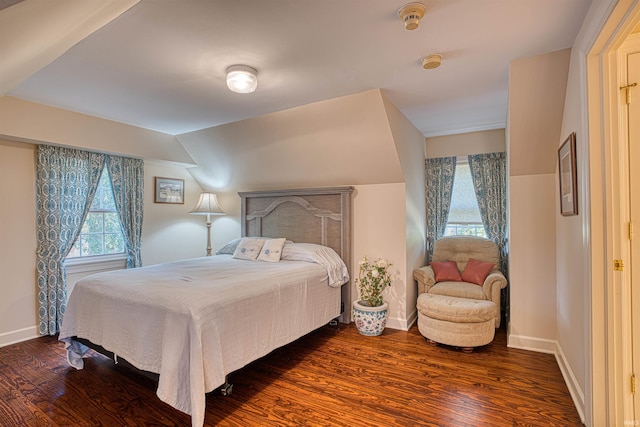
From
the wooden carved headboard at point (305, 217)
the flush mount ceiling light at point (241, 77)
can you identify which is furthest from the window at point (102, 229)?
the flush mount ceiling light at point (241, 77)

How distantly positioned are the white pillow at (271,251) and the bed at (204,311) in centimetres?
8

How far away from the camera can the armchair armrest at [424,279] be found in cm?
368

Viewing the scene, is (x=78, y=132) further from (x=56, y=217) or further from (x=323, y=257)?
(x=323, y=257)

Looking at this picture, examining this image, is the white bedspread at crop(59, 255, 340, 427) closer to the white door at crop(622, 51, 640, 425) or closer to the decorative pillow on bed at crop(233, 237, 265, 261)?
the decorative pillow on bed at crop(233, 237, 265, 261)

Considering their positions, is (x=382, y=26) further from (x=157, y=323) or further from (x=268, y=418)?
(x=268, y=418)

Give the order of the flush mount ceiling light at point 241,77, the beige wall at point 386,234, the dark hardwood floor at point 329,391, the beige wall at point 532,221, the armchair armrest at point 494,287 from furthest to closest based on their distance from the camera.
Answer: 1. the beige wall at point 386,234
2. the armchair armrest at point 494,287
3. the beige wall at point 532,221
4. the flush mount ceiling light at point 241,77
5. the dark hardwood floor at point 329,391

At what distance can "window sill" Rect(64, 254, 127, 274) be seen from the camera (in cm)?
367

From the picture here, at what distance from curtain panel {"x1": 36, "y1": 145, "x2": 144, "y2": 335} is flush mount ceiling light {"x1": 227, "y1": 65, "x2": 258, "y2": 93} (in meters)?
2.52

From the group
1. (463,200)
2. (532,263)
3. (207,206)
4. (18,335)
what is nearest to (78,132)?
(207,206)

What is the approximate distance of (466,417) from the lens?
6.57 feet

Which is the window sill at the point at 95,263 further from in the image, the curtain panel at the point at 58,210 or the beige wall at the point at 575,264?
the beige wall at the point at 575,264

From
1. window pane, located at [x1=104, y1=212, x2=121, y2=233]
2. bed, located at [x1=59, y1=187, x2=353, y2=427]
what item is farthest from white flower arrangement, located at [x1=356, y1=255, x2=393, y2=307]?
window pane, located at [x1=104, y1=212, x2=121, y2=233]

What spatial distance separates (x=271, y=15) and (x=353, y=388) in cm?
257

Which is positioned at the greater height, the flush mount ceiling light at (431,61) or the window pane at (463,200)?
the flush mount ceiling light at (431,61)
